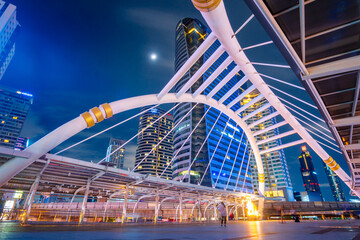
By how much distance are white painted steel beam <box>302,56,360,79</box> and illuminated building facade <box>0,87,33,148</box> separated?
183 metres

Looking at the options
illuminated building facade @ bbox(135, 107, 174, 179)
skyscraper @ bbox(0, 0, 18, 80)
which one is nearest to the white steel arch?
illuminated building facade @ bbox(135, 107, 174, 179)

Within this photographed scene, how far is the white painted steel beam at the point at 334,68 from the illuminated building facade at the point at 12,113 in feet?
599

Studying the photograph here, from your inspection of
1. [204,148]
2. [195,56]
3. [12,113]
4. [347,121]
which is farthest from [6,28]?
[347,121]

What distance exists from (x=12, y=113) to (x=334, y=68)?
205m

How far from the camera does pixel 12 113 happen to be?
152375mm

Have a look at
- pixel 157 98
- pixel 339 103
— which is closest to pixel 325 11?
pixel 339 103

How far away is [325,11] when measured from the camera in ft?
14.6

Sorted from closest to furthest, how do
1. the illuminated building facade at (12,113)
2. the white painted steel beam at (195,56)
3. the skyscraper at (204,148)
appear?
the white painted steel beam at (195,56) < the skyscraper at (204,148) < the illuminated building facade at (12,113)

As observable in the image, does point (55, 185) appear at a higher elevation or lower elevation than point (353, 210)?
higher

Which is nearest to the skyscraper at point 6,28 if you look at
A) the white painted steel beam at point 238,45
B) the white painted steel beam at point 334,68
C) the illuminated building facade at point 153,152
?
the illuminated building facade at point 153,152

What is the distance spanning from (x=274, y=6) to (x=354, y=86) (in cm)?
477

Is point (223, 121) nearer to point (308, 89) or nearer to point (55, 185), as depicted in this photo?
point (55, 185)

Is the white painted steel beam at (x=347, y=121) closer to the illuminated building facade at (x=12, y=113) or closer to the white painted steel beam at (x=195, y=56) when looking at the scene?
the white painted steel beam at (x=195, y=56)

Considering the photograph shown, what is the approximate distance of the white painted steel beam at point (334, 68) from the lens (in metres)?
5.23
